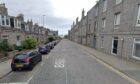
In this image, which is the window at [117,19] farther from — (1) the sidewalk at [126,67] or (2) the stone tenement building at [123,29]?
(1) the sidewalk at [126,67]

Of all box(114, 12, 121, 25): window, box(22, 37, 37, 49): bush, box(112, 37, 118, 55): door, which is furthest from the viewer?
box(22, 37, 37, 49): bush

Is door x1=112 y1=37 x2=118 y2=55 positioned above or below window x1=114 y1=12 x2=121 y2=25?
below

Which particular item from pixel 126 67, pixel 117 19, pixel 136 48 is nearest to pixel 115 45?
pixel 117 19

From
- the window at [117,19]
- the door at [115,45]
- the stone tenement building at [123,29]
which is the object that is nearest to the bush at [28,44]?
the stone tenement building at [123,29]

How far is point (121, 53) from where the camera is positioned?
1377 centimetres

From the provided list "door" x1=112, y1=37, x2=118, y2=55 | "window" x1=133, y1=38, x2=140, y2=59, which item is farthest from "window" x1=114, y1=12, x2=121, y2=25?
"window" x1=133, y1=38, x2=140, y2=59

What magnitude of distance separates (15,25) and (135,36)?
64.6 feet

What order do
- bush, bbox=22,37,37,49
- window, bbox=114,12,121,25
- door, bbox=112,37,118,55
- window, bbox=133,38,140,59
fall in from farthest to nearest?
bush, bbox=22,37,37,49, door, bbox=112,37,118,55, window, bbox=114,12,121,25, window, bbox=133,38,140,59

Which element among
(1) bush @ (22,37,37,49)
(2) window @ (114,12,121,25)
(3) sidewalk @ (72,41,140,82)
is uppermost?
(2) window @ (114,12,121,25)

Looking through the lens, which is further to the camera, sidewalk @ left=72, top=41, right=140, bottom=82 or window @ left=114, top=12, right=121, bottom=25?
window @ left=114, top=12, right=121, bottom=25

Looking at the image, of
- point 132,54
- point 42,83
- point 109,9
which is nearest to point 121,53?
point 132,54

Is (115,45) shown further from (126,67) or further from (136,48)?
(126,67)

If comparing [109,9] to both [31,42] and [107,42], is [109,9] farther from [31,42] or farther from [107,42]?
[31,42]

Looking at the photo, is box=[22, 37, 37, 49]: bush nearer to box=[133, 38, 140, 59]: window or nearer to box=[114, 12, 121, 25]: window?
box=[114, 12, 121, 25]: window
